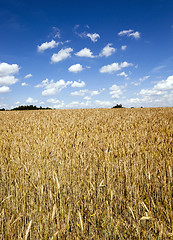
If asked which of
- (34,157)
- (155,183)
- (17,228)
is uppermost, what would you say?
(34,157)

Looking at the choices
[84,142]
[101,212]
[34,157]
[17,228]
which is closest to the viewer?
[17,228]

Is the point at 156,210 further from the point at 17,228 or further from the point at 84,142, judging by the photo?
the point at 84,142

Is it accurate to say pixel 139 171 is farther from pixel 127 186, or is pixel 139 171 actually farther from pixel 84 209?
pixel 84 209

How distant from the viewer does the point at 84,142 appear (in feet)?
9.78

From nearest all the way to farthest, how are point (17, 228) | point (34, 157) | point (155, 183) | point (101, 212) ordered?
point (17, 228), point (101, 212), point (155, 183), point (34, 157)

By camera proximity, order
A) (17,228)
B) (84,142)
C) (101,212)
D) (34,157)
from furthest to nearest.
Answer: (84,142) → (34,157) → (101,212) → (17,228)

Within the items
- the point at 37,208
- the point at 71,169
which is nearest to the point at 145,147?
the point at 71,169

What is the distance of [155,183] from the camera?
1705mm

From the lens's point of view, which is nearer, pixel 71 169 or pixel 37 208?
pixel 37 208

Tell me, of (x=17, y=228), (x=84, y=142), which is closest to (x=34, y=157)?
(x=84, y=142)

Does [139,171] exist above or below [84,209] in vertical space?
above

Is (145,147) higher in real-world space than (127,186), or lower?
higher

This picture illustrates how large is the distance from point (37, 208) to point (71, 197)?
32 cm

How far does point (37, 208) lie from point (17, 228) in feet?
0.72
